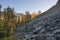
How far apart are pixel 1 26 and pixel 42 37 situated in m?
29.4

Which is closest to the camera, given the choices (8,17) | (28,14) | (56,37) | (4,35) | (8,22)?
(56,37)

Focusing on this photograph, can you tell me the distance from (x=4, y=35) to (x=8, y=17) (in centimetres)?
923

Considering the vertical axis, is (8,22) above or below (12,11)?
below

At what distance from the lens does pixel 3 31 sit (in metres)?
49.2

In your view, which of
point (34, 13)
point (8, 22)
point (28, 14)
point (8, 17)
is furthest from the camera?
point (34, 13)

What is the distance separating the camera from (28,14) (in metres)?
96.8

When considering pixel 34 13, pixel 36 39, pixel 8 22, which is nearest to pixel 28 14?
pixel 34 13

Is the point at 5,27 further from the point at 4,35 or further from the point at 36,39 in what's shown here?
the point at 36,39

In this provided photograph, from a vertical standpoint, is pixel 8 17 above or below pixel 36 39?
above

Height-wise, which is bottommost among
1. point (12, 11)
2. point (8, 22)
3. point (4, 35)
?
point (4, 35)

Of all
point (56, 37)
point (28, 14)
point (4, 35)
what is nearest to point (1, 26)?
point (4, 35)

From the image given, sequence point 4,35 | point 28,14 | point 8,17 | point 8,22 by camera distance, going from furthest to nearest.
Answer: point 28,14, point 8,17, point 8,22, point 4,35

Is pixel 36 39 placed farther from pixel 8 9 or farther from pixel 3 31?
pixel 8 9

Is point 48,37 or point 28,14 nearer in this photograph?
point 48,37
